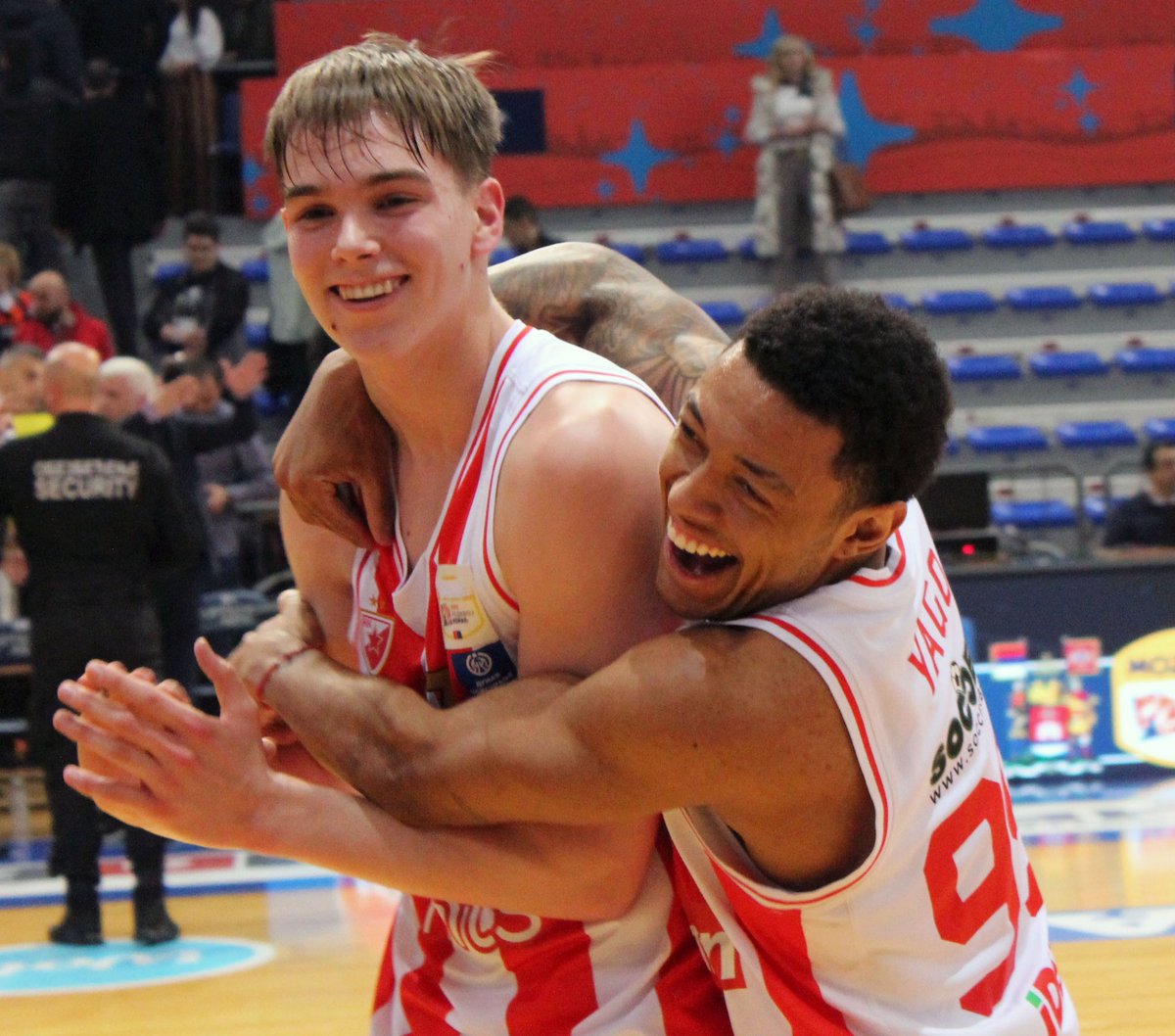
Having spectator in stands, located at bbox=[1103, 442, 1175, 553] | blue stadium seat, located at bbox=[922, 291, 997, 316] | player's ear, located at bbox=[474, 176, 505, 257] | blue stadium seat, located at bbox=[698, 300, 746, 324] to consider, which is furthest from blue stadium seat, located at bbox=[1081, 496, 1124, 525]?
player's ear, located at bbox=[474, 176, 505, 257]

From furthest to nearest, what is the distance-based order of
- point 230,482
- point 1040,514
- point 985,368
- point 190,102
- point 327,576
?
point 985,368 < point 190,102 < point 1040,514 < point 230,482 < point 327,576

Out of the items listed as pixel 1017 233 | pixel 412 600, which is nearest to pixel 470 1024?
pixel 412 600

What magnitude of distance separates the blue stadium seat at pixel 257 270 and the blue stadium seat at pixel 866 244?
4.06 metres

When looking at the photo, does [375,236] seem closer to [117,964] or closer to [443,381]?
[443,381]

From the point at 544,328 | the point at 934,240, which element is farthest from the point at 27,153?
the point at 544,328

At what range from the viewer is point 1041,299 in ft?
39.8

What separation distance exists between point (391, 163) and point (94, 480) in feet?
12.7

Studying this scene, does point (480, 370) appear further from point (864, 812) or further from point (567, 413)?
point (864, 812)

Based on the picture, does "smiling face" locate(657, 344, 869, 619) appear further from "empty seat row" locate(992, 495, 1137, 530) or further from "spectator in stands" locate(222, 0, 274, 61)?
"spectator in stands" locate(222, 0, 274, 61)

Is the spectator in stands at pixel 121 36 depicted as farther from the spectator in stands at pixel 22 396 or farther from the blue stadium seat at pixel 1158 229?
the blue stadium seat at pixel 1158 229

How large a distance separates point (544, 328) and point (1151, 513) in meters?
5.80

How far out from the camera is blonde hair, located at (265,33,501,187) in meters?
2.02

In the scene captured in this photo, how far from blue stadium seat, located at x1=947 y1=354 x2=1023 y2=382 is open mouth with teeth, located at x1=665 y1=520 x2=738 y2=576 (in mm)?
10088

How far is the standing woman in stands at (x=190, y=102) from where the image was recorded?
1090 cm
